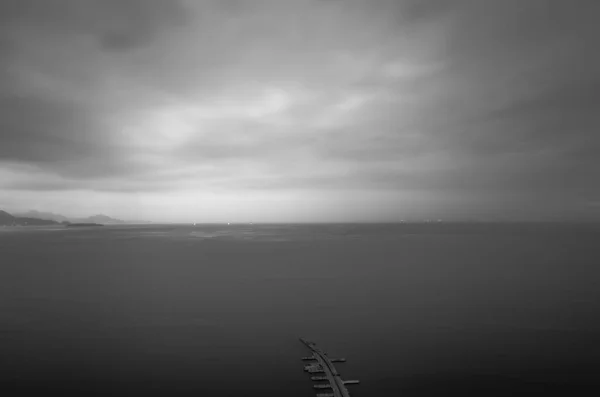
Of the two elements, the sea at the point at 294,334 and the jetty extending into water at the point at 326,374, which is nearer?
the jetty extending into water at the point at 326,374

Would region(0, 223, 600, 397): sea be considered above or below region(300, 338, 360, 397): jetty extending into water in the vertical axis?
below

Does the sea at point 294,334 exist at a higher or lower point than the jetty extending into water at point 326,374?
lower

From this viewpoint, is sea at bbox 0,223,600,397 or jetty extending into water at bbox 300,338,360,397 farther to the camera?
sea at bbox 0,223,600,397

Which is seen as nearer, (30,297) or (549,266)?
(30,297)

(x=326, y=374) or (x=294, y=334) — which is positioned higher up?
(x=326, y=374)

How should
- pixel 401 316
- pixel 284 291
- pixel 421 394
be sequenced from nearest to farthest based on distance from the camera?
pixel 421 394
pixel 401 316
pixel 284 291

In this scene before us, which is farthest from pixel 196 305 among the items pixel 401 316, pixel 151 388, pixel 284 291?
pixel 401 316

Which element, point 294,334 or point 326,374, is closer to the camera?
point 326,374

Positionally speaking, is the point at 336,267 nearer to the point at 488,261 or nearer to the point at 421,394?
the point at 488,261
